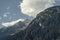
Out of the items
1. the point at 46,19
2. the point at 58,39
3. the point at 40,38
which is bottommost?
the point at 58,39

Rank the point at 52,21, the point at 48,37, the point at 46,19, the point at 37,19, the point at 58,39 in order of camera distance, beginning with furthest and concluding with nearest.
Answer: the point at 37,19 → the point at 46,19 → the point at 52,21 → the point at 48,37 → the point at 58,39

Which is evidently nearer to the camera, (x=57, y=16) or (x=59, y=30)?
(x=59, y=30)

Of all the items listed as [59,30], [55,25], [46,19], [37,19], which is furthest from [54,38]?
[37,19]

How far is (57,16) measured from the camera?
163 m

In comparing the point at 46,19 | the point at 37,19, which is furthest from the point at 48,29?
the point at 37,19

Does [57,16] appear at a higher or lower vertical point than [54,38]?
higher

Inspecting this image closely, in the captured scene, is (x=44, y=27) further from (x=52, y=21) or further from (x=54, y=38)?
(x=54, y=38)

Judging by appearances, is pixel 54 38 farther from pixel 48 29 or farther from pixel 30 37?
pixel 30 37

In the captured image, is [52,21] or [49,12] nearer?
[52,21]

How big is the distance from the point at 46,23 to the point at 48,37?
21.6 m

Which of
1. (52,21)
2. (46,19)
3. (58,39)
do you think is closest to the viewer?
(58,39)

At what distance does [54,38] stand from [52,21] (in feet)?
96.6

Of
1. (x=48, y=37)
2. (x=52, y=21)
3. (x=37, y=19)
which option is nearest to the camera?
(x=48, y=37)

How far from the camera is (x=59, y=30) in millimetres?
140625
